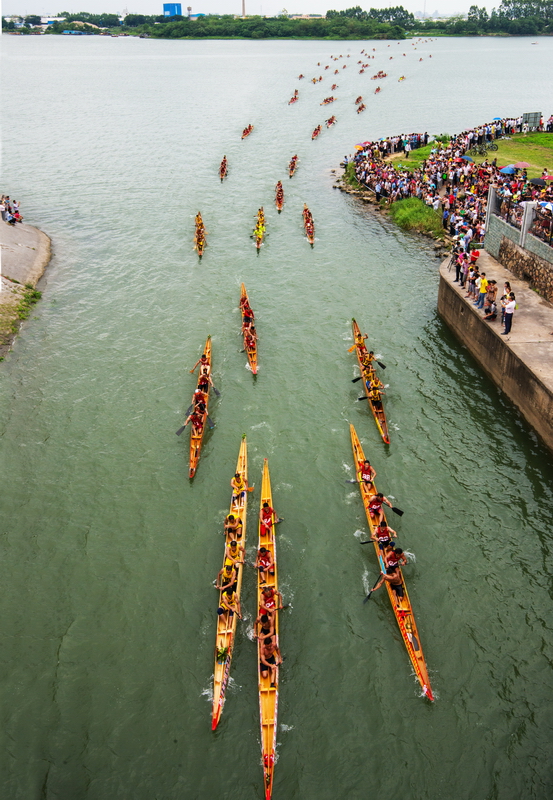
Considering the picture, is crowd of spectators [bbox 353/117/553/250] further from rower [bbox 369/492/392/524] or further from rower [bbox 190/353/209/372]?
rower [bbox 190/353/209/372]

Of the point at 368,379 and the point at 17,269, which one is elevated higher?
the point at 17,269

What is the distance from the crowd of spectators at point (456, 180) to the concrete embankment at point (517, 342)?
3469mm

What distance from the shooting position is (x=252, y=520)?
59.1ft

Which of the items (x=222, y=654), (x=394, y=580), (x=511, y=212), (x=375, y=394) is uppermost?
(x=511, y=212)

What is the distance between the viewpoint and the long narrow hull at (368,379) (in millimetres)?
21328

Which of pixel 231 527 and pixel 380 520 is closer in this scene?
pixel 231 527

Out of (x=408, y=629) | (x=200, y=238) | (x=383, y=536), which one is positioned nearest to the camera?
(x=408, y=629)

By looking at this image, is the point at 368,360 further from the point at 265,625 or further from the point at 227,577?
the point at 265,625

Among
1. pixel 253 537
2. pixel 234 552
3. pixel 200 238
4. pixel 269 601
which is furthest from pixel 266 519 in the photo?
pixel 200 238

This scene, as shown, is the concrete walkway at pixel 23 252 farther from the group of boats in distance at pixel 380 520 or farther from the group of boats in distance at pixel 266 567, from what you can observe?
the group of boats in distance at pixel 380 520

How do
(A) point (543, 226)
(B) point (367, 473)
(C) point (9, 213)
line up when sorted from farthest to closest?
1. (C) point (9, 213)
2. (A) point (543, 226)
3. (B) point (367, 473)

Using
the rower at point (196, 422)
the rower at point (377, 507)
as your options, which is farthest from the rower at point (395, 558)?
the rower at point (196, 422)

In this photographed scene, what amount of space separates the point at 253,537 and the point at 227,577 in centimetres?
196

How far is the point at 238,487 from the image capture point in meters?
18.5
